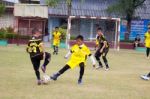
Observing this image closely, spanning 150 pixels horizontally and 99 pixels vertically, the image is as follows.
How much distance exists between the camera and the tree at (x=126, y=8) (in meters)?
44.9

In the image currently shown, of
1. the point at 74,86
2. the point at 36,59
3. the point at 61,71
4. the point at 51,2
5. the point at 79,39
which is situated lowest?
the point at 74,86

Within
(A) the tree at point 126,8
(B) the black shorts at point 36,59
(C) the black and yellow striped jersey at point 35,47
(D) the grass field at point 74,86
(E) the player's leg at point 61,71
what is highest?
(A) the tree at point 126,8

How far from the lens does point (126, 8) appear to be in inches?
1769

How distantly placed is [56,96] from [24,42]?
104 ft

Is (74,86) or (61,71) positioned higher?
(61,71)

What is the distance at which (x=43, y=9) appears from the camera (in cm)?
4869

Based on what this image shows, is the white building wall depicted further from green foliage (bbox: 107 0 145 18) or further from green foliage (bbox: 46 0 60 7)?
green foliage (bbox: 107 0 145 18)

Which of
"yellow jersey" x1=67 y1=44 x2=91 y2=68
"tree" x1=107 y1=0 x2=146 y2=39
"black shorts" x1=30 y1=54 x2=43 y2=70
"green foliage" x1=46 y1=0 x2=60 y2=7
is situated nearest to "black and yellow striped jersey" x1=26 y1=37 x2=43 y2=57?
"black shorts" x1=30 y1=54 x2=43 y2=70

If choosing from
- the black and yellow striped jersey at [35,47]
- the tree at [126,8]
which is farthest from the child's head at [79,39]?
the tree at [126,8]

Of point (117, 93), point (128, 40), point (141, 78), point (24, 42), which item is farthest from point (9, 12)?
point (117, 93)

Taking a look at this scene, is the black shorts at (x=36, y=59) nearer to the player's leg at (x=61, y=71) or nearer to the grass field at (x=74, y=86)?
the grass field at (x=74, y=86)

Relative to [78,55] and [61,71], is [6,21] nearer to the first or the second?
[61,71]

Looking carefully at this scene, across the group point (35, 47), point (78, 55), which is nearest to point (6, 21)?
point (78, 55)

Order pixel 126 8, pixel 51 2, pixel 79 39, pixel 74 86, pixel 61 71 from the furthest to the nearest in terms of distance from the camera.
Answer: pixel 51 2 → pixel 126 8 → pixel 61 71 → pixel 79 39 → pixel 74 86
